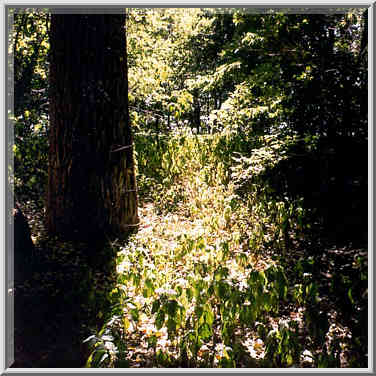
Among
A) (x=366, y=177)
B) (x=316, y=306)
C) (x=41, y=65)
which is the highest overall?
(x=41, y=65)

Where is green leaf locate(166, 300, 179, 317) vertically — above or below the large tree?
below

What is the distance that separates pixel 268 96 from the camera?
3.32m

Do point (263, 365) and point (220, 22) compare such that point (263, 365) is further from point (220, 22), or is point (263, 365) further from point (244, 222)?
point (220, 22)

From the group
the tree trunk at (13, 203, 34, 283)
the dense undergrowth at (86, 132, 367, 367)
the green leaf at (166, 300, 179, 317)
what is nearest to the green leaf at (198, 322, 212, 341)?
the dense undergrowth at (86, 132, 367, 367)

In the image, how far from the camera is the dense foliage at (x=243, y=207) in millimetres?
2080

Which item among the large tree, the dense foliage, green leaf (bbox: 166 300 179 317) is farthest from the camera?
the large tree

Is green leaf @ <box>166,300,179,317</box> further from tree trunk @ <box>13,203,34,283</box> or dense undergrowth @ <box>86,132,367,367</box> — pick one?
tree trunk @ <box>13,203,34,283</box>

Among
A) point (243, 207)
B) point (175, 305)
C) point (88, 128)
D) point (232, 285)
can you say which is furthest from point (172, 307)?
point (243, 207)

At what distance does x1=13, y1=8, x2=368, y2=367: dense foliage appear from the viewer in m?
2.08

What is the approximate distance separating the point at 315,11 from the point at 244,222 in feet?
6.49

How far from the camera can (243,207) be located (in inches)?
147

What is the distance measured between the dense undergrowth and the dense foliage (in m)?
0.01

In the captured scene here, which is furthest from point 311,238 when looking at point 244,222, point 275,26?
point 275,26

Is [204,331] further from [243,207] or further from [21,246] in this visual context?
[243,207]
